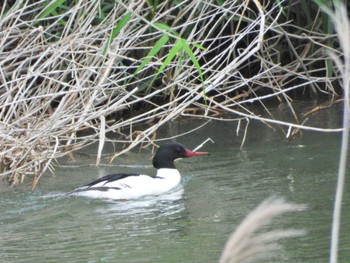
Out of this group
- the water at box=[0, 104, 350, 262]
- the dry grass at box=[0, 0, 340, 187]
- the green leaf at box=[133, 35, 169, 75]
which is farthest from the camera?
the dry grass at box=[0, 0, 340, 187]

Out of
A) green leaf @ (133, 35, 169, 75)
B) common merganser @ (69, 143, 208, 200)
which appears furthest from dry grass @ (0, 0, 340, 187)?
common merganser @ (69, 143, 208, 200)

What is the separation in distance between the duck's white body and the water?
3.6 inches

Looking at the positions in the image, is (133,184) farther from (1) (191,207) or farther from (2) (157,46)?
(2) (157,46)

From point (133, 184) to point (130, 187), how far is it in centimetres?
5

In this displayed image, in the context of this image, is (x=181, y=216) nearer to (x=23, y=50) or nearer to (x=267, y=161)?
(x=267, y=161)

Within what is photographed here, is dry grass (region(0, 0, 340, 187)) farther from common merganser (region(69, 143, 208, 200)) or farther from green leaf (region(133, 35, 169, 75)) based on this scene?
common merganser (region(69, 143, 208, 200))

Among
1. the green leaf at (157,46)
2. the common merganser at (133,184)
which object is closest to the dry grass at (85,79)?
the green leaf at (157,46)

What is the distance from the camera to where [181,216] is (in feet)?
23.2

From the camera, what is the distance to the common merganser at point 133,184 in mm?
8031

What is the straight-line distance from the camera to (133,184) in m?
8.17

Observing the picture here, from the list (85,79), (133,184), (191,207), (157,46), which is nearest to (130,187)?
(133,184)

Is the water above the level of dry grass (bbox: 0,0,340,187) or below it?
below

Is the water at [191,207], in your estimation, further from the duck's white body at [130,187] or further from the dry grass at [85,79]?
the dry grass at [85,79]

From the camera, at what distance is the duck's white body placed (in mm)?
8023
